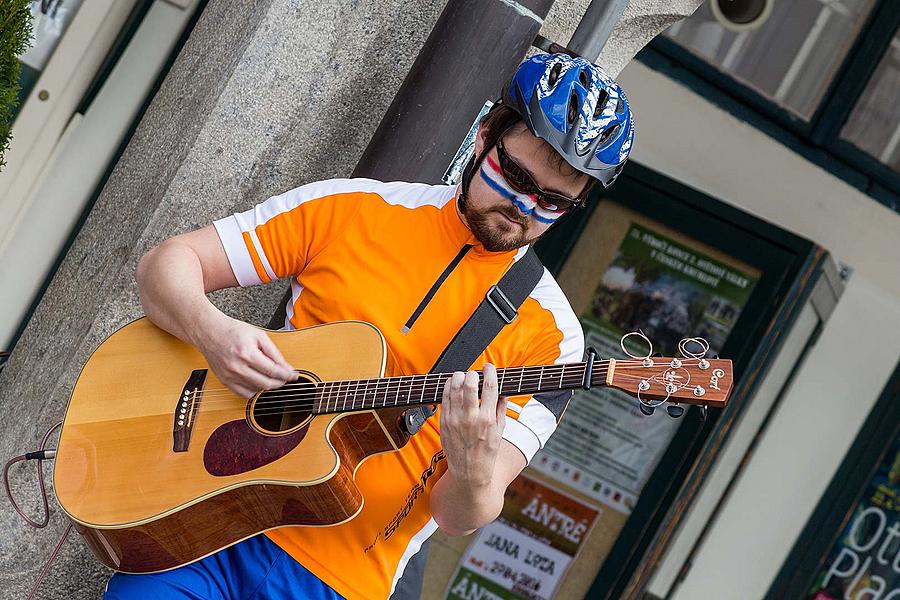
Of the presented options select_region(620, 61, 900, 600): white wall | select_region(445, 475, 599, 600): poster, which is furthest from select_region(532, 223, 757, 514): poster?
select_region(620, 61, 900, 600): white wall

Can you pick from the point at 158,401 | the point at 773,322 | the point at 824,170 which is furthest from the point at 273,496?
the point at 824,170

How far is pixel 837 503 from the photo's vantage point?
5410mm

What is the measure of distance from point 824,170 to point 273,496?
3.81 meters

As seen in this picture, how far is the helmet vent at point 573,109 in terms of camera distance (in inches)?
88.0

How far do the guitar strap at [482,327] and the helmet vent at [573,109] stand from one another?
342 mm

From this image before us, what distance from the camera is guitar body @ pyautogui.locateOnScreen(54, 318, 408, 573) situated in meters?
2.17

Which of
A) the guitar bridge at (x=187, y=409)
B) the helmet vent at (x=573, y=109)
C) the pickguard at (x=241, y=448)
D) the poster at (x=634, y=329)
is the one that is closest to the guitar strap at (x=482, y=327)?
the pickguard at (x=241, y=448)

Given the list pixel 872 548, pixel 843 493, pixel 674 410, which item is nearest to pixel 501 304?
pixel 674 410

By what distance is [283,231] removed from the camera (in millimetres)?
2408

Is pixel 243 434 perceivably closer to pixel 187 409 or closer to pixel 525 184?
pixel 187 409

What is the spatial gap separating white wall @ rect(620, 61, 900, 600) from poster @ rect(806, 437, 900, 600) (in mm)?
208

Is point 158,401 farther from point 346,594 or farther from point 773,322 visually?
point 773,322

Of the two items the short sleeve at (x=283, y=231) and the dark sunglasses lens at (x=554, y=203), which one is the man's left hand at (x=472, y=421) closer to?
the dark sunglasses lens at (x=554, y=203)

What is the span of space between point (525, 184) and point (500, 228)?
112 millimetres
